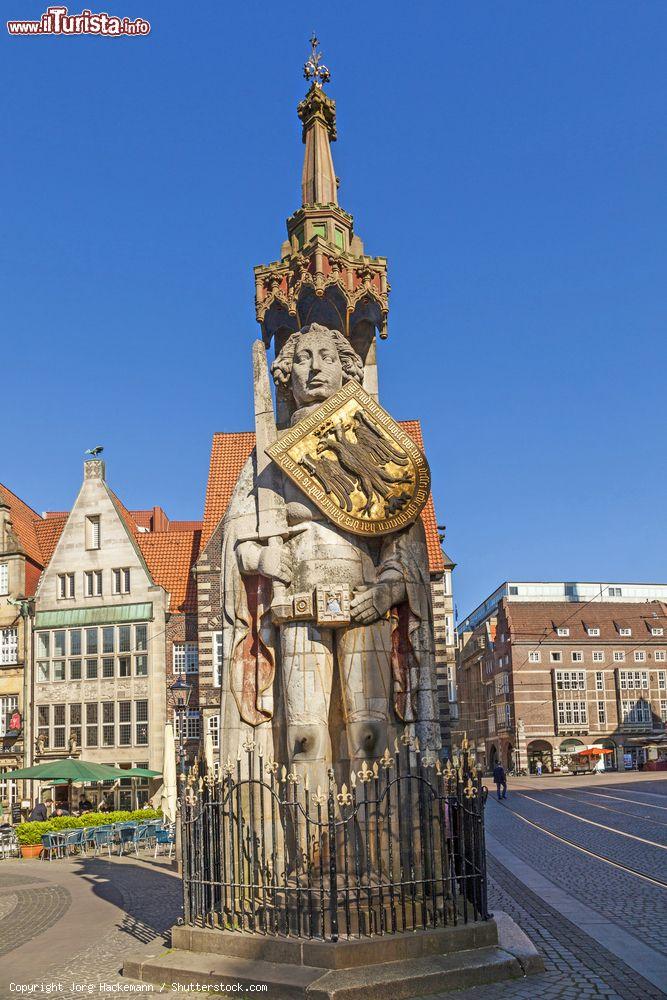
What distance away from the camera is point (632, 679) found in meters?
88.1

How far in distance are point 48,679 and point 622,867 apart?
2764 cm

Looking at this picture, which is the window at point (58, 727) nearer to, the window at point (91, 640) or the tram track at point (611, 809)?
the window at point (91, 640)

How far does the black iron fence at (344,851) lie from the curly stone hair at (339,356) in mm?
3744

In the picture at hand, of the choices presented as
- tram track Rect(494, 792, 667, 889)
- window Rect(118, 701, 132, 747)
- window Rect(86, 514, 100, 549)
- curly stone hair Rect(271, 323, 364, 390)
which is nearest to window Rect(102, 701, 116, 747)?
window Rect(118, 701, 132, 747)

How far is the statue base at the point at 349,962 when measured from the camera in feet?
23.4

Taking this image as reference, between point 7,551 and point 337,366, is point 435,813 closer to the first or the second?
point 337,366

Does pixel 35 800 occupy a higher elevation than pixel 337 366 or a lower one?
lower

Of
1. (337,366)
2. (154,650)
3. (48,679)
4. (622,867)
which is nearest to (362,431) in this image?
(337,366)

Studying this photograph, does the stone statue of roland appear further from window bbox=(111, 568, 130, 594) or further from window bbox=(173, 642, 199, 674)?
window bbox=(111, 568, 130, 594)

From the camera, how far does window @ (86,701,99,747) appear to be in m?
37.3

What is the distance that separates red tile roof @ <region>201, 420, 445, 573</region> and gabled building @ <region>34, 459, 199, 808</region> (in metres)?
3.15

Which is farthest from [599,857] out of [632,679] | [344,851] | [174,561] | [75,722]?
[632,679]

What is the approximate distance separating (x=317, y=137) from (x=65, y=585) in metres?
31.0

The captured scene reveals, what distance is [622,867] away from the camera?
15727 mm
